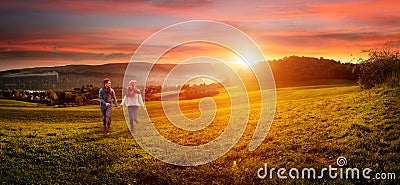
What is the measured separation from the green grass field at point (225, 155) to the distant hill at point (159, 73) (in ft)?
12.0

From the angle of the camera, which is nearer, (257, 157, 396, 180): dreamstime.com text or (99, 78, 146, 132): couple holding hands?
(257, 157, 396, 180): dreamstime.com text

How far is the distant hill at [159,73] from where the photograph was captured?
69.4 feet

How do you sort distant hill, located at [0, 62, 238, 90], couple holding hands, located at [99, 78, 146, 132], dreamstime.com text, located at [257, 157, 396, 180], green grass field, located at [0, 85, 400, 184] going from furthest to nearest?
distant hill, located at [0, 62, 238, 90] → couple holding hands, located at [99, 78, 146, 132] → green grass field, located at [0, 85, 400, 184] → dreamstime.com text, located at [257, 157, 396, 180]

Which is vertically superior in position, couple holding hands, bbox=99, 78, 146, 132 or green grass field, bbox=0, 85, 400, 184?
couple holding hands, bbox=99, 78, 146, 132

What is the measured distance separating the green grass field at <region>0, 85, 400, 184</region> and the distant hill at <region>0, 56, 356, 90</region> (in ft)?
12.0

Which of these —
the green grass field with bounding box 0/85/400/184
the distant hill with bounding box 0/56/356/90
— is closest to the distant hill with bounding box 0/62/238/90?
the distant hill with bounding box 0/56/356/90

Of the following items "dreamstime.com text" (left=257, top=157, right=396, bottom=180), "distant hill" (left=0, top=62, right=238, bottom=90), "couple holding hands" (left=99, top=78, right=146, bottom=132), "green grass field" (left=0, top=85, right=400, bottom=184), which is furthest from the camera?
"distant hill" (left=0, top=62, right=238, bottom=90)

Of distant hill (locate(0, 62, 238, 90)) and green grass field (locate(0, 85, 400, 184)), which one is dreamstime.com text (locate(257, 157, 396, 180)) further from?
distant hill (locate(0, 62, 238, 90))

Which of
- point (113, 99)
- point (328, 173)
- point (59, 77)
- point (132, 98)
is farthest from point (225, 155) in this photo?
point (59, 77)

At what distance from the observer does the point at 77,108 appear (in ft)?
124

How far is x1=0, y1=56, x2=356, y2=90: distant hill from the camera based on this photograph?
21.2 metres

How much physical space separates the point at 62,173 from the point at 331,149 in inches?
431

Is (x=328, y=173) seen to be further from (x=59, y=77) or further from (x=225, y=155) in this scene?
(x=59, y=77)

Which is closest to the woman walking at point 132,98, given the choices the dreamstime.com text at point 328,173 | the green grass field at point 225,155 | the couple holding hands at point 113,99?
the couple holding hands at point 113,99
